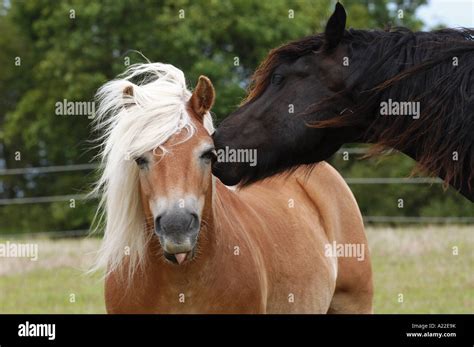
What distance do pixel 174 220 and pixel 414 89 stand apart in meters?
1.46

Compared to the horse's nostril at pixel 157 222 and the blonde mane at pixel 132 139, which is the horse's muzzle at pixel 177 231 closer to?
the horse's nostril at pixel 157 222

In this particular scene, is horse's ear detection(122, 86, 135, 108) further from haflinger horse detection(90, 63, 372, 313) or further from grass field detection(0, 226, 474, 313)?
grass field detection(0, 226, 474, 313)

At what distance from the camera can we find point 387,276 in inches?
399

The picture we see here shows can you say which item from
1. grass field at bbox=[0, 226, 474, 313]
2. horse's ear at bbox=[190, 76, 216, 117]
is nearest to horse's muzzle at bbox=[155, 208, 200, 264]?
horse's ear at bbox=[190, 76, 216, 117]

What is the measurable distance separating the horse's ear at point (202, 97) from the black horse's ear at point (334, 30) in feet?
2.26

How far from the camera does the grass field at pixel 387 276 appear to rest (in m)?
8.57

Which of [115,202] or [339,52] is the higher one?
[339,52]

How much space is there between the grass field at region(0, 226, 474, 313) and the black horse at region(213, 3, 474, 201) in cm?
A: 346

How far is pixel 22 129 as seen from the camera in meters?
27.0

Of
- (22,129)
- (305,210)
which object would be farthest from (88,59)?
(305,210)

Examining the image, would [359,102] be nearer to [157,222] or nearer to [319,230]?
[157,222]

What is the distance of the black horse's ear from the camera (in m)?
4.43
